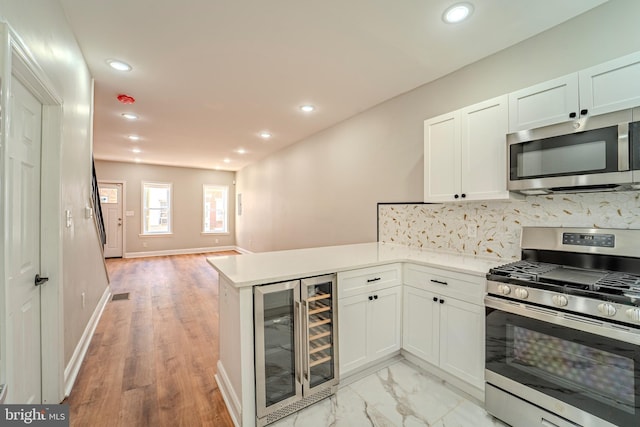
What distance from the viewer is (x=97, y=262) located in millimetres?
3594

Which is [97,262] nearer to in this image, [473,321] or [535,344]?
[473,321]

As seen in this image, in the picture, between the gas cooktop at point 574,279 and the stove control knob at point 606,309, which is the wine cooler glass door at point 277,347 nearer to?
the gas cooktop at point 574,279

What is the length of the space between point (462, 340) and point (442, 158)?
1452mm

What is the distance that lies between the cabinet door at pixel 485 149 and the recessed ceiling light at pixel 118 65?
3086 mm

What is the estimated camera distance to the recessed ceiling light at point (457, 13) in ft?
5.98

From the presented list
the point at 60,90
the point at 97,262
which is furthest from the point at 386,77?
the point at 97,262

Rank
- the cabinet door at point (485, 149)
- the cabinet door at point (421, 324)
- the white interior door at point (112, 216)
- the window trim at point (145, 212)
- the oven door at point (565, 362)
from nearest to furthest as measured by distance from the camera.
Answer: the oven door at point (565, 362) → the cabinet door at point (485, 149) → the cabinet door at point (421, 324) → the white interior door at point (112, 216) → the window trim at point (145, 212)

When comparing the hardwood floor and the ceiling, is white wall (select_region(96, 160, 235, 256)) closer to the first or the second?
the hardwood floor

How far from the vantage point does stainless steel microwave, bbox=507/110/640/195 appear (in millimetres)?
1432

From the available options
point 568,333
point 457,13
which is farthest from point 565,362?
point 457,13

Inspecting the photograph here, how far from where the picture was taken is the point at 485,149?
2.09 metres

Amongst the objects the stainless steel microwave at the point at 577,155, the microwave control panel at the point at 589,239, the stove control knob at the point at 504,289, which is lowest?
the stove control knob at the point at 504,289

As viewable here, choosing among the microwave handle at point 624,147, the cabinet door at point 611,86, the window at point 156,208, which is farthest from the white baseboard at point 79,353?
the window at point 156,208

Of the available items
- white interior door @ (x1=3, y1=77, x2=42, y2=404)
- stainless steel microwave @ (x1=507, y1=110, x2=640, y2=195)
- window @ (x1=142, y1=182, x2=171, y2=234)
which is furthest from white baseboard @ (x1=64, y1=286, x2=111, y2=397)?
window @ (x1=142, y1=182, x2=171, y2=234)
